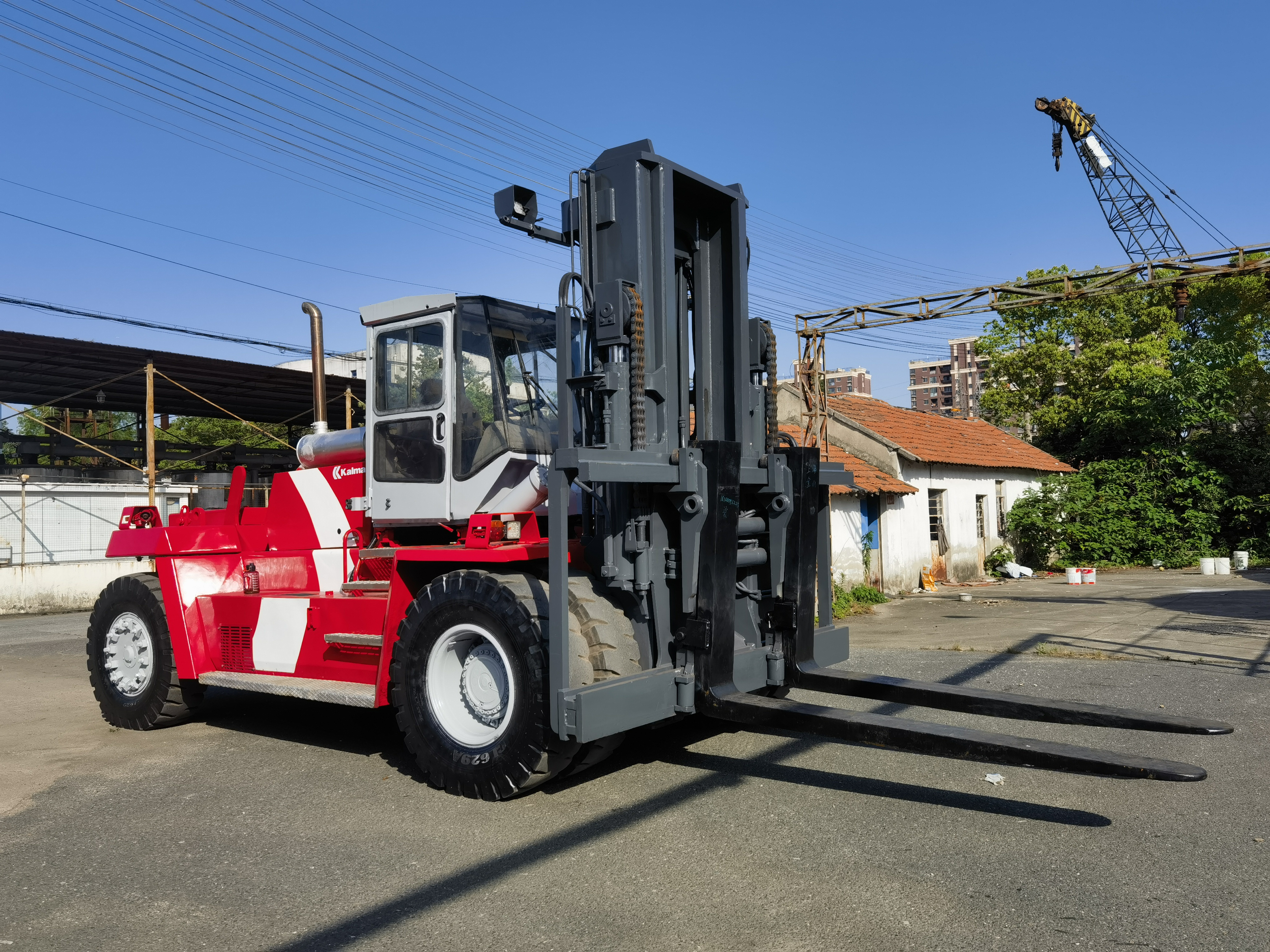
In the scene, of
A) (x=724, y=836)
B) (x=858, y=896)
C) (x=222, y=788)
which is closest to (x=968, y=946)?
(x=858, y=896)

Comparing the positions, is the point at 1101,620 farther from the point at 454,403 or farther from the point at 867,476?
the point at 454,403

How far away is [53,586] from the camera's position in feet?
71.7

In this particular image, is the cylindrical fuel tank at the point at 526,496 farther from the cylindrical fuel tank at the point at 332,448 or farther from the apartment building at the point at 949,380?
the apartment building at the point at 949,380

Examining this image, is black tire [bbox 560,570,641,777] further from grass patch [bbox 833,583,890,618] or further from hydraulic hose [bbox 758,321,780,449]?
grass patch [bbox 833,583,890,618]

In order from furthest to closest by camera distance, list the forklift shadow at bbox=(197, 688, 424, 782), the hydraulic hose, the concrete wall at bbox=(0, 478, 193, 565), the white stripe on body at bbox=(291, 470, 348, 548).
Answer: the concrete wall at bbox=(0, 478, 193, 565) < the white stripe on body at bbox=(291, 470, 348, 548) < the forklift shadow at bbox=(197, 688, 424, 782) < the hydraulic hose

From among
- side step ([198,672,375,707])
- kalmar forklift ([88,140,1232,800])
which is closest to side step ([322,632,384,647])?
kalmar forklift ([88,140,1232,800])

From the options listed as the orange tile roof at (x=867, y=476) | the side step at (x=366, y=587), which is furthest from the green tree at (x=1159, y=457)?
the side step at (x=366, y=587)

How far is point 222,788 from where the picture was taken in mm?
6289

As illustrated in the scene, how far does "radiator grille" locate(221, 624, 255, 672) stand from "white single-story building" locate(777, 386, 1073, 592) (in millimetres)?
13169

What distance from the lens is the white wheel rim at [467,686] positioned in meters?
5.79

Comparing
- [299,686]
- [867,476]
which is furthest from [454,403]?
[867,476]

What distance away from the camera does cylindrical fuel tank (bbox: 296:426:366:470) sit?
25.0 feet

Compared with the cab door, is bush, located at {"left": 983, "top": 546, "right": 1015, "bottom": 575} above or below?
below

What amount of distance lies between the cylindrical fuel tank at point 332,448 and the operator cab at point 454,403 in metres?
0.49
